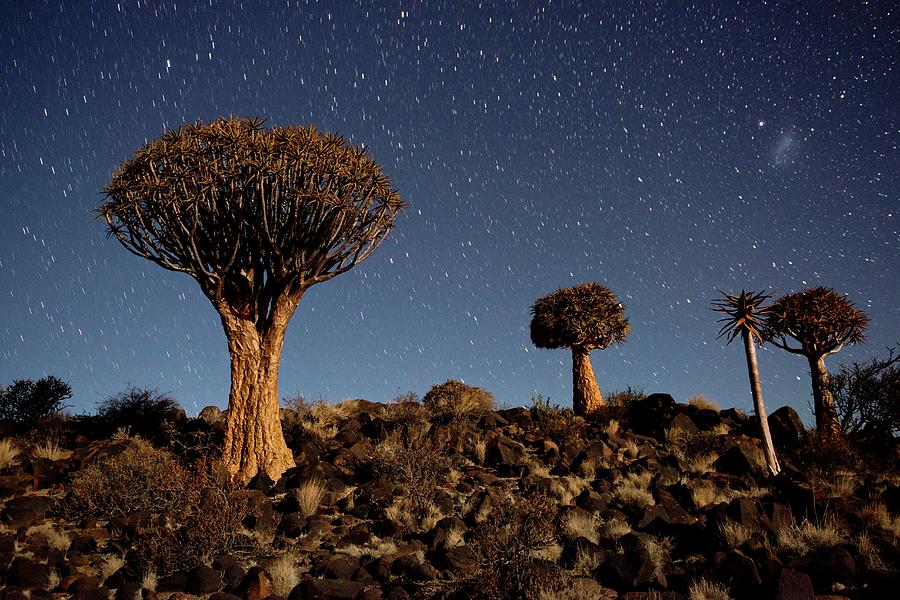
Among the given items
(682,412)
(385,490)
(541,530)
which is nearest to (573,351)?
(682,412)

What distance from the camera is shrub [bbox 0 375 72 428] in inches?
639

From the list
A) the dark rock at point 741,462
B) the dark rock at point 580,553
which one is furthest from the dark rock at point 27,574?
the dark rock at point 741,462

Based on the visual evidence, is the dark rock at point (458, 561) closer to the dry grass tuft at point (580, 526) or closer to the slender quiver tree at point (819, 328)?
the dry grass tuft at point (580, 526)

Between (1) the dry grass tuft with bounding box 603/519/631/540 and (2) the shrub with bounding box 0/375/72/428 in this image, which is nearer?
(1) the dry grass tuft with bounding box 603/519/631/540

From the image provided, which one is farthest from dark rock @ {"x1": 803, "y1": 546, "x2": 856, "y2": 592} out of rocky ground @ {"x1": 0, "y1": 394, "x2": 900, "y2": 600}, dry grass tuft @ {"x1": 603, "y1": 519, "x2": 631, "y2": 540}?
dry grass tuft @ {"x1": 603, "y1": 519, "x2": 631, "y2": 540}

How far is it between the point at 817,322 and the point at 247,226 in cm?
1593

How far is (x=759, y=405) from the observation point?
1197 cm

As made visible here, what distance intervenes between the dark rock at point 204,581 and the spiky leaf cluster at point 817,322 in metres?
15.4

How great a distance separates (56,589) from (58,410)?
473 inches

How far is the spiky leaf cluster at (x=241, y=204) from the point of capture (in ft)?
34.8

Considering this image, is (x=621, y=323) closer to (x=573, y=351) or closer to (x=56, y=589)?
(x=573, y=351)

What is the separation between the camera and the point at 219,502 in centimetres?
822

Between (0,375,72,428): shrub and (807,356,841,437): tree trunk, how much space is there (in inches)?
881

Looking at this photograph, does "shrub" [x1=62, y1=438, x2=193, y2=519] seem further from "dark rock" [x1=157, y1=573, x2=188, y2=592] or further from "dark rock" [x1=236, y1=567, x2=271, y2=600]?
"dark rock" [x1=236, y1=567, x2=271, y2=600]
